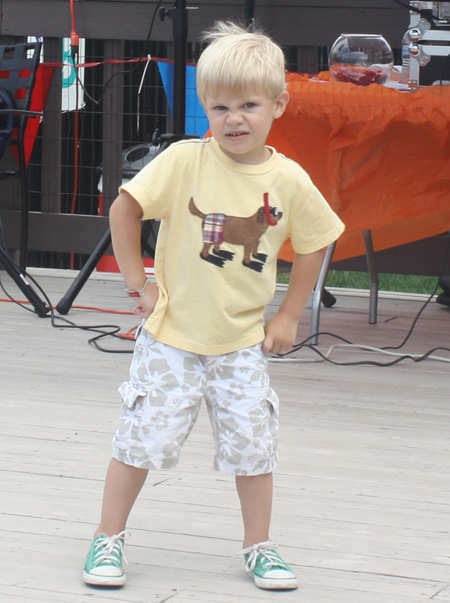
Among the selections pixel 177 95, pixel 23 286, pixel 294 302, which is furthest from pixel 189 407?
pixel 177 95

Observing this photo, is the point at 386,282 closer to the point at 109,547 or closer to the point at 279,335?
the point at 279,335

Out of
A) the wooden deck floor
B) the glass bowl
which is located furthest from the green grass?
the wooden deck floor

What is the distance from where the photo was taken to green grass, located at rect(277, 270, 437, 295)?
4098mm

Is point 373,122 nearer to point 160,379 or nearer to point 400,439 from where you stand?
point 400,439

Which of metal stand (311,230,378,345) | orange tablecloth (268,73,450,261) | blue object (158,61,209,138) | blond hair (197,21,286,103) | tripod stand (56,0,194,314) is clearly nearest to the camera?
blond hair (197,21,286,103)

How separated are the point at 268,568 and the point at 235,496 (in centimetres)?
30

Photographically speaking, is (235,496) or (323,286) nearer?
(235,496)

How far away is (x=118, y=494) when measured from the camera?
124 cm

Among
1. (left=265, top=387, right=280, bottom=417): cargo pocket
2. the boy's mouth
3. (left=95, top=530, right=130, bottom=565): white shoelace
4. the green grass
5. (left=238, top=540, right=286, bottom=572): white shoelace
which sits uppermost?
the boy's mouth

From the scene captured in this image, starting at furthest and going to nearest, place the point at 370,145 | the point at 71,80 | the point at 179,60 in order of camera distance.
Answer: the point at 71,80 < the point at 179,60 < the point at 370,145

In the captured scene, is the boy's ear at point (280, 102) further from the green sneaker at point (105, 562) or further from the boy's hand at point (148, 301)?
the green sneaker at point (105, 562)

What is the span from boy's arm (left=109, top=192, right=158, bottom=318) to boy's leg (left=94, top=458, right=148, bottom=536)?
228mm

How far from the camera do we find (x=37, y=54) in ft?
11.1

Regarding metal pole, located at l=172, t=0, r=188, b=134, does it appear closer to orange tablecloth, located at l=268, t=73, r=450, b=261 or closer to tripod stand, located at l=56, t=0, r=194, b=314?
tripod stand, located at l=56, t=0, r=194, b=314
